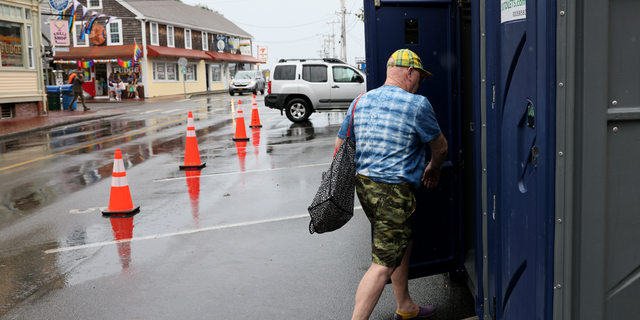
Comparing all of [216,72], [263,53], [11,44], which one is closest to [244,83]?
[216,72]

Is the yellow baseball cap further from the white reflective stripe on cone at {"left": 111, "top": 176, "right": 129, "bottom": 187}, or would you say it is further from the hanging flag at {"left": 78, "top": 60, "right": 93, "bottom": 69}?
the hanging flag at {"left": 78, "top": 60, "right": 93, "bottom": 69}

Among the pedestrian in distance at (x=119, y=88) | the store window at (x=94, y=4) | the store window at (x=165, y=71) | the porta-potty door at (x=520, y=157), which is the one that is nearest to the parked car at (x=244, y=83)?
the store window at (x=165, y=71)

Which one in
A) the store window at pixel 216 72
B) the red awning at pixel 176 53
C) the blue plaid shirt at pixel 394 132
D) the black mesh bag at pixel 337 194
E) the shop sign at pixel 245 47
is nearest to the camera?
the blue plaid shirt at pixel 394 132

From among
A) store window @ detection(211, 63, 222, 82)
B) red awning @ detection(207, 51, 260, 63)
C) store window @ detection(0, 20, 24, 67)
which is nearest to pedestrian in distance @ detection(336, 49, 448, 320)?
store window @ detection(0, 20, 24, 67)

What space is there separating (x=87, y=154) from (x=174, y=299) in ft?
32.2

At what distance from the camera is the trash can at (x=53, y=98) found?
1140 inches

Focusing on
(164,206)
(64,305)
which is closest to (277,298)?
(64,305)

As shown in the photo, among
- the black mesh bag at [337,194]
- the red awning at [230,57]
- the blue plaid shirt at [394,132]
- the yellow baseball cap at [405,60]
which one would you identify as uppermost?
the red awning at [230,57]

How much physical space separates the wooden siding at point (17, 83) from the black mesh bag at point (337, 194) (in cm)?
2231

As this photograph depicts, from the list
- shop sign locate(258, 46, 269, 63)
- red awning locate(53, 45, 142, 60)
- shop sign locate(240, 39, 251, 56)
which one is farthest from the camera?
shop sign locate(258, 46, 269, 63)

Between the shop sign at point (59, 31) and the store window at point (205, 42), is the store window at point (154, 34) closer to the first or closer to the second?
the store window at point (205, 42)

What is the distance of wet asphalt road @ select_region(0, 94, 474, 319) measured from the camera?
A: 442 centimetres

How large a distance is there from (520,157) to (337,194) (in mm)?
1201

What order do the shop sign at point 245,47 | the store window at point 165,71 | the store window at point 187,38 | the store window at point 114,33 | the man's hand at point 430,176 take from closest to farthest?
the man's hand at point 430,176, the store window at point 114,33, the store window at point 165,71, the store window at point 187,38, the shop sign at point 245,47
